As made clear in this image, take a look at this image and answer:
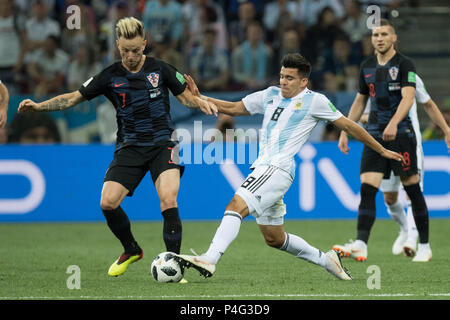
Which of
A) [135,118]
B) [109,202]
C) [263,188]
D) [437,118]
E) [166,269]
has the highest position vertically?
[135,118]

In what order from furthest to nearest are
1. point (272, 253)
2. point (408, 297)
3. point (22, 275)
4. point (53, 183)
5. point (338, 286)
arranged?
point (53, 183), point (272, 253), point (22, 275), point (338, 286), point (408, 297)

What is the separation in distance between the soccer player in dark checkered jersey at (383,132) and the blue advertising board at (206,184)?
4194mm

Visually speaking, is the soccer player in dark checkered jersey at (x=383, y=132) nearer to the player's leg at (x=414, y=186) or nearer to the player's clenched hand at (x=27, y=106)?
the player's leg at (x=414, y=186)

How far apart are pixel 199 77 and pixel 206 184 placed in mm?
2235

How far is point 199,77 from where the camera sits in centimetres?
1444

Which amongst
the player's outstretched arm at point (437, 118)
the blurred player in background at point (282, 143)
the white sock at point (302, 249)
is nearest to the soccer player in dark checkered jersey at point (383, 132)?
the player's outstretched arm at point (437, 118)

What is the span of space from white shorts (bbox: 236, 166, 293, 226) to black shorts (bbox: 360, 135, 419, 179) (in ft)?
7.03

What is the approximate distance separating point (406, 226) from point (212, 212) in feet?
13.2

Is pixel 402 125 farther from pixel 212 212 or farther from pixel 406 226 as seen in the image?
pixel 212 212

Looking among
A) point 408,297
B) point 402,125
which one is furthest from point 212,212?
point 408,297

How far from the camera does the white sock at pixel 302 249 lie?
6945 mm

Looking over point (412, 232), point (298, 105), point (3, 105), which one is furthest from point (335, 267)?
point (3, 105)

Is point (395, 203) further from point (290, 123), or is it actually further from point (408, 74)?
point (290, 123)

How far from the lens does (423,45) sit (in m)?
16.2
